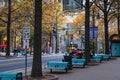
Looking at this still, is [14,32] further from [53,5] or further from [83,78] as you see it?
[83,78]

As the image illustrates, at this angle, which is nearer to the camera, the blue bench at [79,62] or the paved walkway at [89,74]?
the paved walkway at [89,74]

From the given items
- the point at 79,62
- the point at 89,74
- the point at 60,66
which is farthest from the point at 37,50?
the point at 79,62

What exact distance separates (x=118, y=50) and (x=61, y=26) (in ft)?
133

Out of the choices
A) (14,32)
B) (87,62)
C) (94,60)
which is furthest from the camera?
(14,32)

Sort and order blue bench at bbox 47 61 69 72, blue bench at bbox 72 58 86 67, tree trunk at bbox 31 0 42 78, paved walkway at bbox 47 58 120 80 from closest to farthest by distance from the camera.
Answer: tree trunk at bbox 31 0 42 78 → paved walkway at bbox 47 58 120 80 → blue bench at bbox 47 61 69 72 → blue bench at bbox 72 58 86 67

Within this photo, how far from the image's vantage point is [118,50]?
57562mm

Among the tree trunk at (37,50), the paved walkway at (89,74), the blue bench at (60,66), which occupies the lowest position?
the paved walkway at (89,74)

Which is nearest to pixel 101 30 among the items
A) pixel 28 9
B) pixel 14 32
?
pixel 14 32

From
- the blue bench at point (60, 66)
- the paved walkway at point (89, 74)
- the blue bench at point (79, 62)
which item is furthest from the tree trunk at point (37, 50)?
the blue bench at point (79, 62)

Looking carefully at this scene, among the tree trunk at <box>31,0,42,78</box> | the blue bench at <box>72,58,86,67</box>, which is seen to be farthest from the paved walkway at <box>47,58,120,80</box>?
the blue bench at <box>72,58,86,67</box>

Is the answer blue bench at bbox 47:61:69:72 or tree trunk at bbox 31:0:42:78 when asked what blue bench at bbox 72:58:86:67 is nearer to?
blue bench at bbox 47:61:69:72

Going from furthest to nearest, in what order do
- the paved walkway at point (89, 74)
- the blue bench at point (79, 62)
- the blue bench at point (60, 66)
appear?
the blue bench at point (79, 62) < the blue bench at point (60, 66) < the paved walkway at point (89, 74)

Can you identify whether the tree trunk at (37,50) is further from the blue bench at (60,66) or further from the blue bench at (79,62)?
the blue bench at (79,62)

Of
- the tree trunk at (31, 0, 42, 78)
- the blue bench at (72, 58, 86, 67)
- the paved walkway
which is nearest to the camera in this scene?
the tree trunk at (31, 0, 42, 78)
